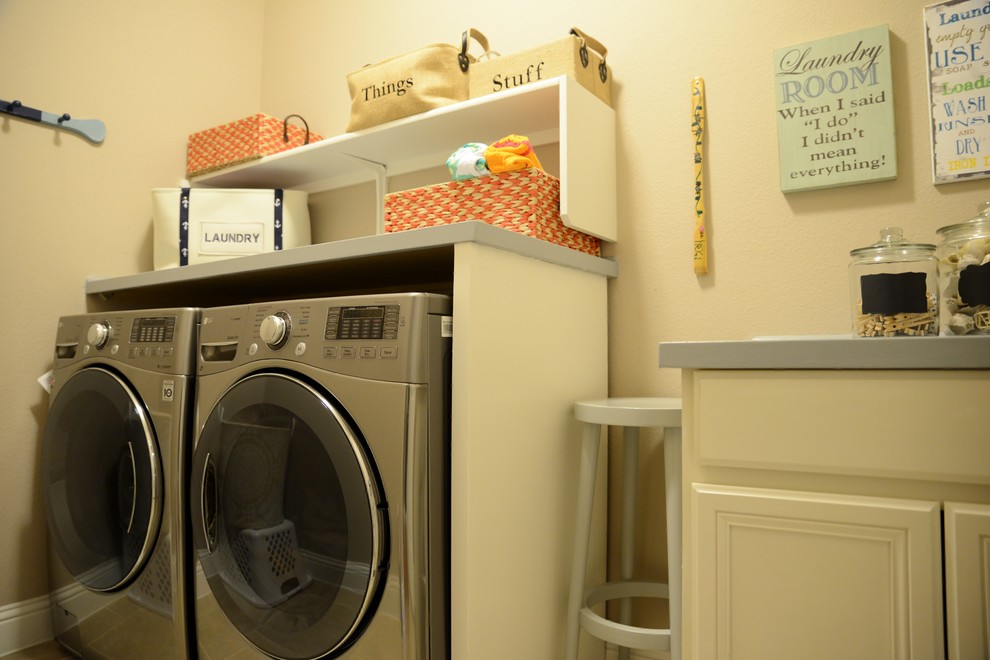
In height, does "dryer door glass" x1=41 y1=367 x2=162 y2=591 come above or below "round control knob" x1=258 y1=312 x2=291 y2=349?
below

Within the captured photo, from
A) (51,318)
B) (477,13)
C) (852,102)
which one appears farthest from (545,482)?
(51,318)

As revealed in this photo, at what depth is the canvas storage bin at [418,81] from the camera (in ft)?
5.57

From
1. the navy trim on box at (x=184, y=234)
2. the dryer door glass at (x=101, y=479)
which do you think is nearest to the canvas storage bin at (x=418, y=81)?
the navy trim on box at (x=184, y=234)

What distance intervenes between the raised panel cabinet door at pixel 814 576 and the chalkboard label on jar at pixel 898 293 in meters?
0.29

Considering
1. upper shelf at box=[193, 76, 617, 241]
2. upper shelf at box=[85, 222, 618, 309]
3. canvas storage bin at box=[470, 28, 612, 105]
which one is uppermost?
canvas storage bin at box=[470, 28, 612, 105]

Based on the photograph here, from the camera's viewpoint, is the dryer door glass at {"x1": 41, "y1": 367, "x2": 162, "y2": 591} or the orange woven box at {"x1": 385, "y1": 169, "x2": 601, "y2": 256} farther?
the dryer door glass at {"x1": 41, "y1": 367, "x2": 162, "y2": 591}

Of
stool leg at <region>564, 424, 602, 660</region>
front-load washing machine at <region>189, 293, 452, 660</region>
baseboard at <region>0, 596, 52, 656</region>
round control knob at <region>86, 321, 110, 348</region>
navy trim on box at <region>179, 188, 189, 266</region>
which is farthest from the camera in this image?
navy trim on box at <region>179, 188, 189, 266</region>

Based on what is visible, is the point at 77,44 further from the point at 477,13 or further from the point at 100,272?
the point at 477,13

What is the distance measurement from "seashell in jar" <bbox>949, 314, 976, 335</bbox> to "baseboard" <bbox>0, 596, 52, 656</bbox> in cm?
238

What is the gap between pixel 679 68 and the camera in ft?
5.28

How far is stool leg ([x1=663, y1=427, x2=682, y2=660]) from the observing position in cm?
114

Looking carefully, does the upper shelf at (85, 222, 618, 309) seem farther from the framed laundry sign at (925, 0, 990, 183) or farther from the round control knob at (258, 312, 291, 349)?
the framed laundry sign at (925, 0, 990, 183)

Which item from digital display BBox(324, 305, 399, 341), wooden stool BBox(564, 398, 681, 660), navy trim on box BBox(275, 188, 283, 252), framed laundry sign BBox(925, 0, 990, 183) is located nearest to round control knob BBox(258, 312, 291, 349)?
digital display BBox(324, 305, 399, 341)

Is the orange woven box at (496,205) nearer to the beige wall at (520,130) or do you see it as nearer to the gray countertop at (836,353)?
the beige wall at (520,130)
